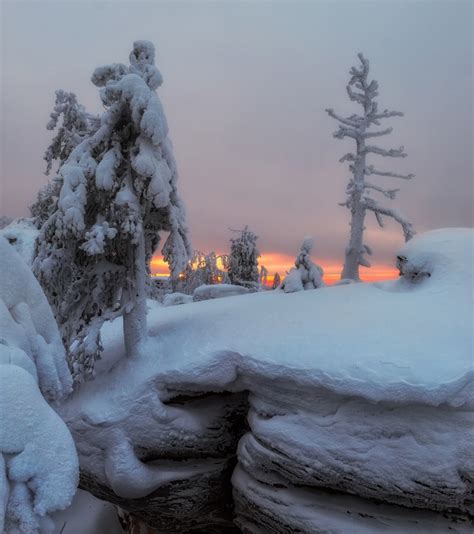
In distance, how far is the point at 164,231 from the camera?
827 cm

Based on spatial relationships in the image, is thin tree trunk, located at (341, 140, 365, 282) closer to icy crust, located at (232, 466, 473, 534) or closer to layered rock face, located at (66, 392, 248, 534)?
layered rock face, located at (66, 392, 248, 534)

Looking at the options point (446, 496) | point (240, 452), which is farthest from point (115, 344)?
point (446, 496)

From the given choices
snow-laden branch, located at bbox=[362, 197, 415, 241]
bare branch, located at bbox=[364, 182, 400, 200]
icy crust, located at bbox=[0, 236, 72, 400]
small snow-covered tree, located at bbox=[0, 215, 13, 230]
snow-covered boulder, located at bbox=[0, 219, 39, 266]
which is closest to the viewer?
icy crust, located at bbox=[0, 236, 72, 400]

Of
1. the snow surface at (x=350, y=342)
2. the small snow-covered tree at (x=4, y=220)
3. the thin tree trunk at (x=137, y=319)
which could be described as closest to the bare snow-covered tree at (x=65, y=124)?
the thin tree trunk at (x=137, y=319)

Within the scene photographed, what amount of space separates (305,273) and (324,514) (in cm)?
633

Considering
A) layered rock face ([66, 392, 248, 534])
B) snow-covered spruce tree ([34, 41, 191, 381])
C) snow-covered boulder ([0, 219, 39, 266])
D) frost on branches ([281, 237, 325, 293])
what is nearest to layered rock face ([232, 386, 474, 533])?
layered rock face ([66, 392, 248, 534])

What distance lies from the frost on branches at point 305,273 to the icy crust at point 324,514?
18.1ft

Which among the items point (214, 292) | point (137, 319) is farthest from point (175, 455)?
point (214, 292)

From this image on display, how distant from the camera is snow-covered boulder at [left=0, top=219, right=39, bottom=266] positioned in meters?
17.1

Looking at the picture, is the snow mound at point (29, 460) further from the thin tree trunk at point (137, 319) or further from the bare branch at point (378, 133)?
the bare branch at point (378, 133)

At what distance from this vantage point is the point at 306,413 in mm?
6605

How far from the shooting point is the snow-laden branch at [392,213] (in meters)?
13.9

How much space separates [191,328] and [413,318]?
366cm

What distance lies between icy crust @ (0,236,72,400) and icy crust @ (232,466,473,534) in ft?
12.4
